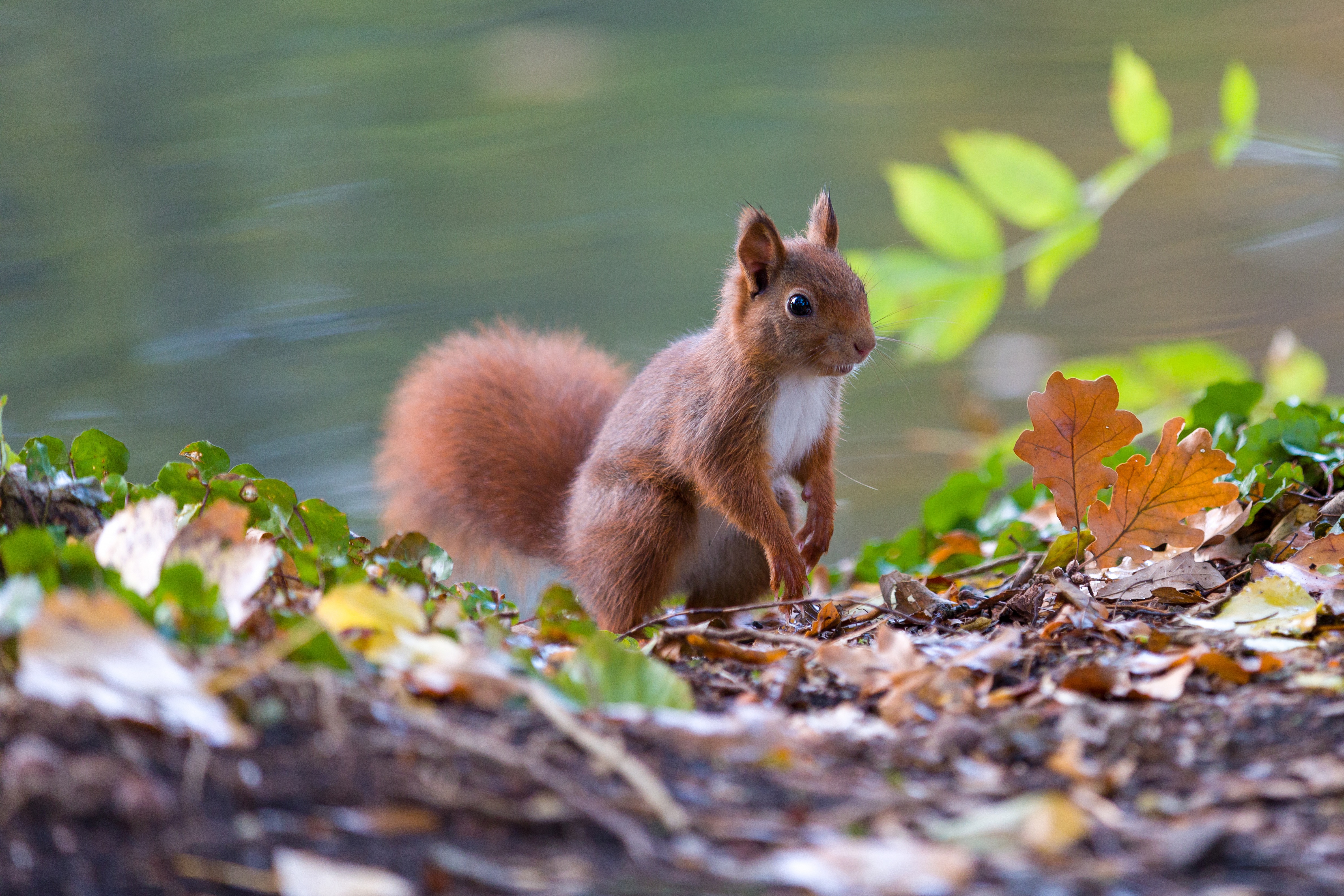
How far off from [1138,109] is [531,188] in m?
2.96

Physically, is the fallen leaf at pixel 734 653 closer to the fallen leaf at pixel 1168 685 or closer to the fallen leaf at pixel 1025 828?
the fallen leaf at pixel 1168 685

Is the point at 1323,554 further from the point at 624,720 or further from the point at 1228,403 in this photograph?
the point at 624,720

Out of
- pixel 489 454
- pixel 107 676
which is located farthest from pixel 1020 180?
pixel 107 676

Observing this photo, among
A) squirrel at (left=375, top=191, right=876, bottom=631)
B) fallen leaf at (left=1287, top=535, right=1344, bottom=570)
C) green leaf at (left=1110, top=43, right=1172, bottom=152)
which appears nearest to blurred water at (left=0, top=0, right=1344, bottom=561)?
squirrel at (left=375, top=191, right=876, bottom=631)

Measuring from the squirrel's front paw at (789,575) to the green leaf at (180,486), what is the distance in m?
0.85

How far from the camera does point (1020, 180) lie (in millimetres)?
1939

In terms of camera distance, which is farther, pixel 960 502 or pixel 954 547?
pixel 960 502

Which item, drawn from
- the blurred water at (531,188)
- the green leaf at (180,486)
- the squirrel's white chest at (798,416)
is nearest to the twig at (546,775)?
the green leaf at (180,486)

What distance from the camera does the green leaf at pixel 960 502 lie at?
2.12 meters

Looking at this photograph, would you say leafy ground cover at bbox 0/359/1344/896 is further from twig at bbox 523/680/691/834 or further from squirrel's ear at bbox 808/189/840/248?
squirrel's ear at bbox 808/189/840/248

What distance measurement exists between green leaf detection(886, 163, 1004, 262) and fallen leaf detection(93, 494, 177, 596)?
1.41 m

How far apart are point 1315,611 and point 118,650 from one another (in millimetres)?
988

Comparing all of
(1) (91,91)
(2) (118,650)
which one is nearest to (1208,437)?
(2) (118,650)

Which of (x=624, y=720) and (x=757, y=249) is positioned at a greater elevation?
(x=757, y=249)
